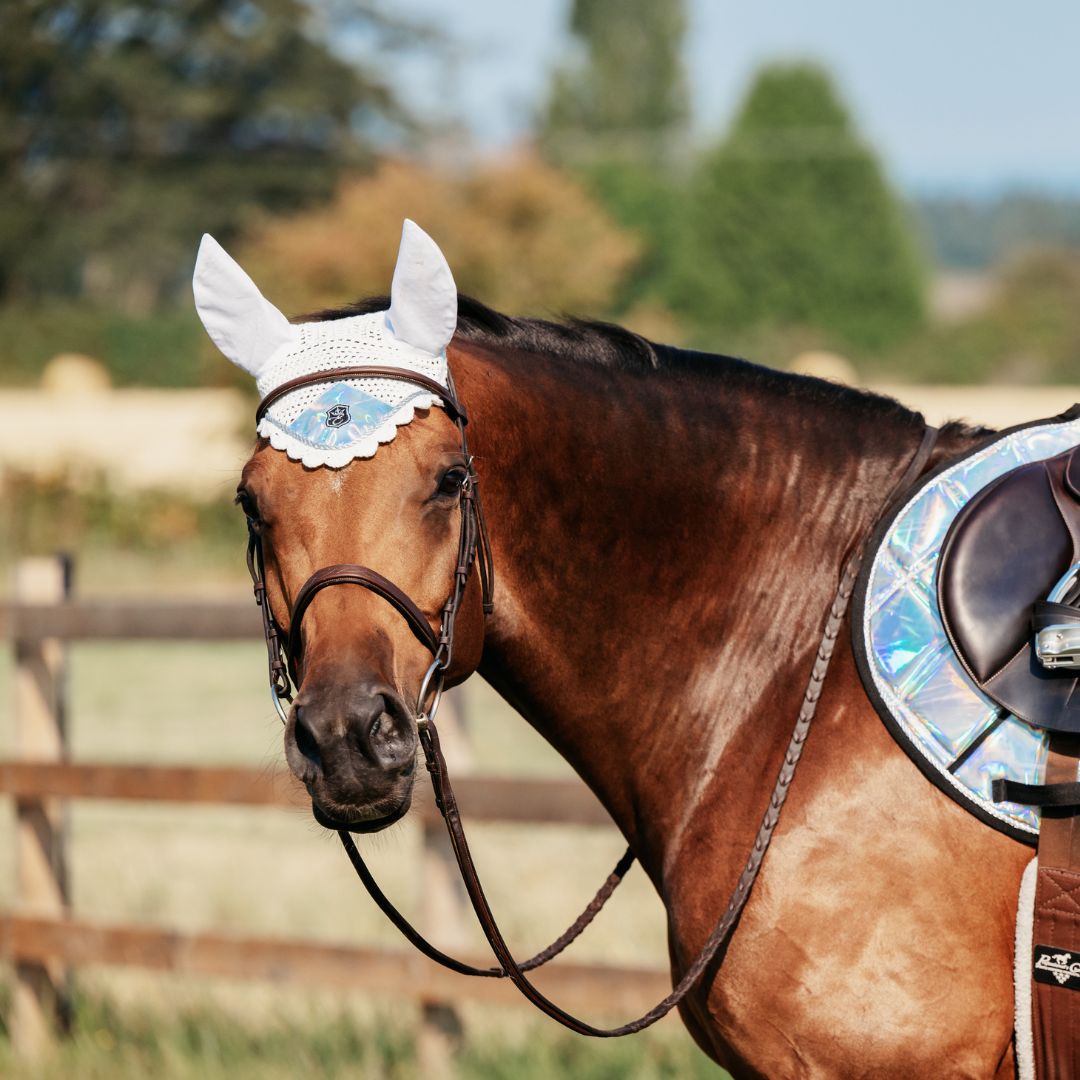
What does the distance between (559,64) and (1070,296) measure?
3042 centimetres

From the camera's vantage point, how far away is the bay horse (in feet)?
7.54

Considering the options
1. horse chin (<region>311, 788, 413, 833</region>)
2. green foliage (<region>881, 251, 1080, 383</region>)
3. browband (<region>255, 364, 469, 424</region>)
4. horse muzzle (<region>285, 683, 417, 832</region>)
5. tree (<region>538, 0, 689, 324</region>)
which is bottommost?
horse chin (<region>311, 788, 413, 833</region>)

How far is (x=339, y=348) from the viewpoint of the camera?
2453 millimetres

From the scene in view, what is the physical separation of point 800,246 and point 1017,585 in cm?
3559

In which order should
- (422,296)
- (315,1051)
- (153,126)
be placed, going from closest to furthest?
(422,296)
(315,1051)
(153,126)

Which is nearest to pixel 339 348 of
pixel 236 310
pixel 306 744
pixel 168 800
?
pixel 236 310

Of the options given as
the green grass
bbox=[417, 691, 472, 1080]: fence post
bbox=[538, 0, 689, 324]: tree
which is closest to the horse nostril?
bbox=[417, 691, 472, 1080]: fence post

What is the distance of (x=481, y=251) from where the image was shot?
17.8 meters

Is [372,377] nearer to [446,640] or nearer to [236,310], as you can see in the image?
[236,310]

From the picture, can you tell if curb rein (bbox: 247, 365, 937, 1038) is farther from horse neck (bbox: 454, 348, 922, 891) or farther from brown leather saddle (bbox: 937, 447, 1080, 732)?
brown leather saddle (bbox: 937, 447, 1080, 732)

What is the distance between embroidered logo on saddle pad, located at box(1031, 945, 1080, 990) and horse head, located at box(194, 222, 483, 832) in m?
1.06

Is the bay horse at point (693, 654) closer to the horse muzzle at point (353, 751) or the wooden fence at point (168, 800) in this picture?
the horse muzzle at point (353, 751)

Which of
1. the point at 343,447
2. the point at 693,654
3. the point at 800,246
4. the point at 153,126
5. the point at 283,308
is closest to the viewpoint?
the point at 343,447

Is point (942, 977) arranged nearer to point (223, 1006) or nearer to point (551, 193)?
point (223, 1006)
